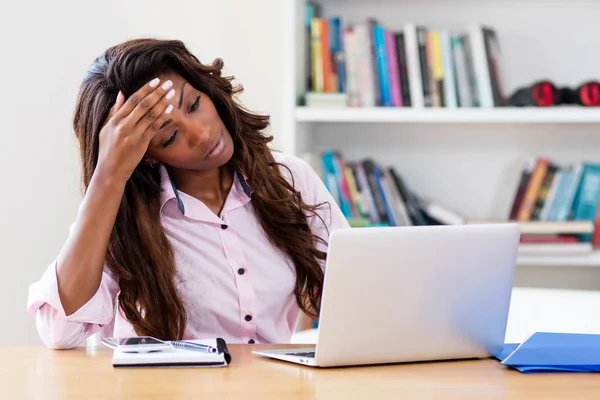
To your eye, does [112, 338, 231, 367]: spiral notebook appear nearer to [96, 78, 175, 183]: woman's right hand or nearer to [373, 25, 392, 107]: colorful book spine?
[96, 78, 175, 183]: woman's right hand

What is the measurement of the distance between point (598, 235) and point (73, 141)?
5.70ft

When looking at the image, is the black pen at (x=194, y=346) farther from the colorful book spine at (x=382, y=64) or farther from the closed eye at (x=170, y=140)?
the colorful book spine at (x=382, y=64)

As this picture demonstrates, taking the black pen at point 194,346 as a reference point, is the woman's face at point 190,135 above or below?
above

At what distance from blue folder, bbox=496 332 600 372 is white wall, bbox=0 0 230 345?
171 cm

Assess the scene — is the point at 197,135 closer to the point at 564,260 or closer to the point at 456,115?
the point at 456,115

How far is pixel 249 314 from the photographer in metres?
1.64

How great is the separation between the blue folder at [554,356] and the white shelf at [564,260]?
150 cm

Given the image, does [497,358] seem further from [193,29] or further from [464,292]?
[193,29]

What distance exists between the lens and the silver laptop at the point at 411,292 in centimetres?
120

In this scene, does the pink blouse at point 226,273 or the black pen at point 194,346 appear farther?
the pink blouse at point 226,273

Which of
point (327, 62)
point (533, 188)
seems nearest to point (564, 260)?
point (533, 188)

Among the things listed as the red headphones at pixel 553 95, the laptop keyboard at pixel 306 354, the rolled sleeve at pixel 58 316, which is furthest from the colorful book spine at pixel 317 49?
the laptop keyboard at pixel 306 354

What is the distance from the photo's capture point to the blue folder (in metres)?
1.25

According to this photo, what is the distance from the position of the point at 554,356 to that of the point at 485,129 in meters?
1.85
